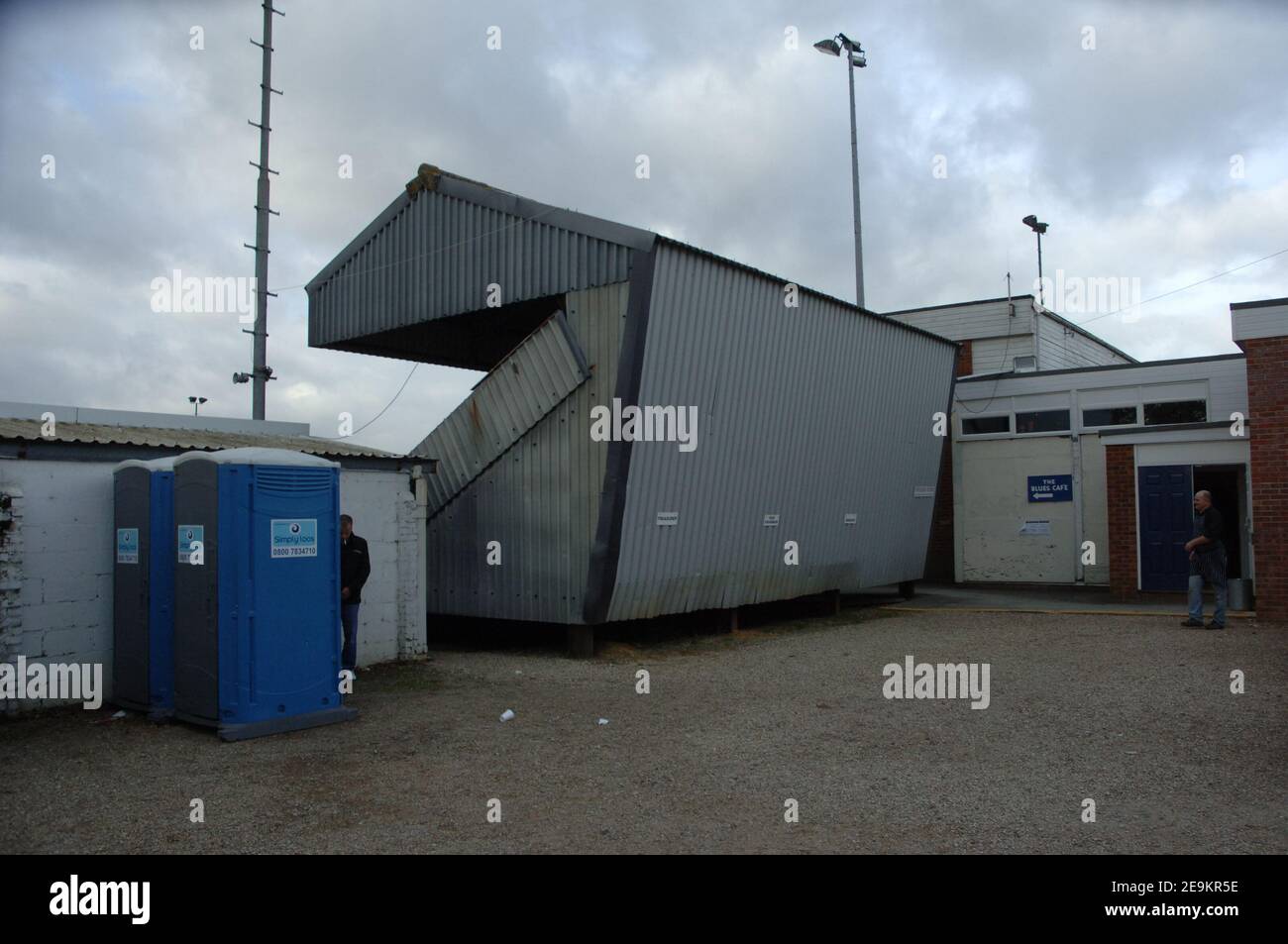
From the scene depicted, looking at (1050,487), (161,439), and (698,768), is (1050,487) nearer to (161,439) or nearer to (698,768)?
(698,768)

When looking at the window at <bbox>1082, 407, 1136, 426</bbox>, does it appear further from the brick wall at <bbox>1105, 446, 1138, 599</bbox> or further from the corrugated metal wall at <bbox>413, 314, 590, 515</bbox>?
the corrugated metal wall at <bbox>413, 314, 590, 515</bbox>

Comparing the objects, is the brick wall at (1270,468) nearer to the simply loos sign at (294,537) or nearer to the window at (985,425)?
the window at (985,425)

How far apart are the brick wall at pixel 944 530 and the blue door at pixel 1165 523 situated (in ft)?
15.0

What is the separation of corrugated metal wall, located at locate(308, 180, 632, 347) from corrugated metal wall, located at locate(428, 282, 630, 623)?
493 millimetres

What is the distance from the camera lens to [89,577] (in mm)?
8562

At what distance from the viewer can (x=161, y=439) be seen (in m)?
10.1

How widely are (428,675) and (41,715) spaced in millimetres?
3492

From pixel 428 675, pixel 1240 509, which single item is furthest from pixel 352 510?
pixel 1240 509

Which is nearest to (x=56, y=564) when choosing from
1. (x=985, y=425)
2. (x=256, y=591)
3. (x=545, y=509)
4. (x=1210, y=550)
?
(x=256, y=591)

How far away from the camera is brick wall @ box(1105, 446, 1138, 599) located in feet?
55.5

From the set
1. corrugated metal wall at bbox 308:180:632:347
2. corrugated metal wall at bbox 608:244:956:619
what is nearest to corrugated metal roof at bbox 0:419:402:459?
corrugated metal wall at bbox 308:180:632:347

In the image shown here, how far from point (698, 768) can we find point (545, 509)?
18.7ft

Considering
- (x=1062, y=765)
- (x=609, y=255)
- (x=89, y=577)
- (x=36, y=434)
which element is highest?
(x=609, y=255)

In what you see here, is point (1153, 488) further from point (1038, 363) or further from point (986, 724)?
point (986, 724)
